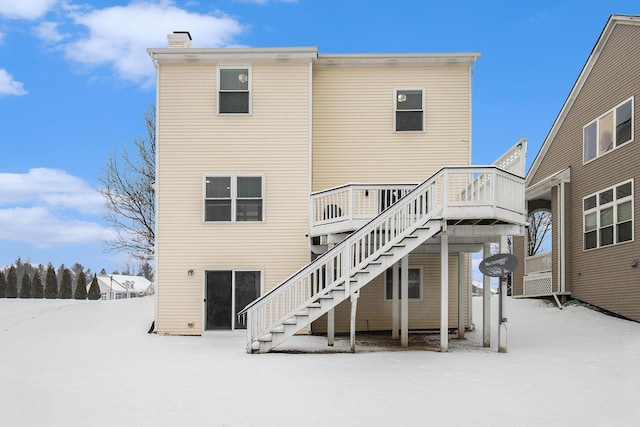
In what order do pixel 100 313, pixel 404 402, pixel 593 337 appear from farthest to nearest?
pixel 100 313, pixel 593 337, pixel 404 402

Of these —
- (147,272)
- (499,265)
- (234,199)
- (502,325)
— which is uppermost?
(234,199)

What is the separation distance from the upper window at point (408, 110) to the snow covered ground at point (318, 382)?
19.6 ft

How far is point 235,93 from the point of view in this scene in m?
18.1

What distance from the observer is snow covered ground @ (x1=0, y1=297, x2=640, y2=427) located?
8.73 meters

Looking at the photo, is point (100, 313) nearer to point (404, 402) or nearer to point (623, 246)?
point (404, 402)

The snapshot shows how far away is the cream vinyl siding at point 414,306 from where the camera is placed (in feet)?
59.7

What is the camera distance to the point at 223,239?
17.8 m

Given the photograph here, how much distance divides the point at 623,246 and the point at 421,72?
7272 millimetres

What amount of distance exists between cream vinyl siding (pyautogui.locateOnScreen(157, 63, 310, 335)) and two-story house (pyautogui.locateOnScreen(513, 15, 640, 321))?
8660 mm

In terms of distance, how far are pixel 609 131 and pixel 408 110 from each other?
592 cm

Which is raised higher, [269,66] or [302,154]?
[269,66]

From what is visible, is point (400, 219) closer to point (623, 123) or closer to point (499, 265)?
point (499, 265)

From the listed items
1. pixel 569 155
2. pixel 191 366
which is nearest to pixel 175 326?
pixel 191 366

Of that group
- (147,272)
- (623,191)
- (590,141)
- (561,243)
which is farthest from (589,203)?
(147,272)
